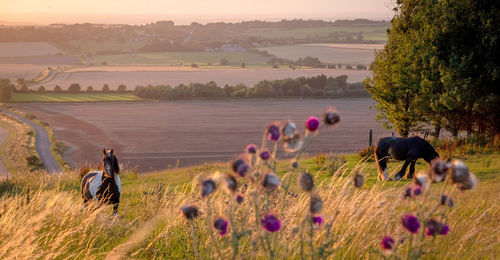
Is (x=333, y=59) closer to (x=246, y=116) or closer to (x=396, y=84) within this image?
(x=246, y=116)

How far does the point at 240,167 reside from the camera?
3.62 m

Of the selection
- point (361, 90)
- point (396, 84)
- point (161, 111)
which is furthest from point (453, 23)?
point (361, 90)

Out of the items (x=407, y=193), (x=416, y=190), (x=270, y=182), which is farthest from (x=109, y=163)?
(x=416, y=190)

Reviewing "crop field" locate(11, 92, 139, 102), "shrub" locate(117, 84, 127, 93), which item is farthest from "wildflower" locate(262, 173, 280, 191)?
Answer: "shrub" locate(117, 84, 127, 93)

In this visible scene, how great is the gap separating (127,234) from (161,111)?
74.0 m

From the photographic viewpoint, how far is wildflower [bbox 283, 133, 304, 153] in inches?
143

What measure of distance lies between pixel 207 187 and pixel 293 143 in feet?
2.39

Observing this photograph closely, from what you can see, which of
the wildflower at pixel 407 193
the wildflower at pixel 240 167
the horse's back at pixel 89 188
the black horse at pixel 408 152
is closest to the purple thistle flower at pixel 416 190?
the wildflower at pixel 407 193

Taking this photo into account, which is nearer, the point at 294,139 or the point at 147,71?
the point at 294,139

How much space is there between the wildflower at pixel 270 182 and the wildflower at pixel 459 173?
118cm

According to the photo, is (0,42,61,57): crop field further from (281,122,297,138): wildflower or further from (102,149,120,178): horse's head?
(281,122,297,138): wildflower

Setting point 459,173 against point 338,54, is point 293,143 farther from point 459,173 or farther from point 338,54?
point 338,54

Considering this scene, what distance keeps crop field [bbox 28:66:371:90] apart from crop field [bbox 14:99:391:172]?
30157mm

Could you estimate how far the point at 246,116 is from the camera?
75.9m
